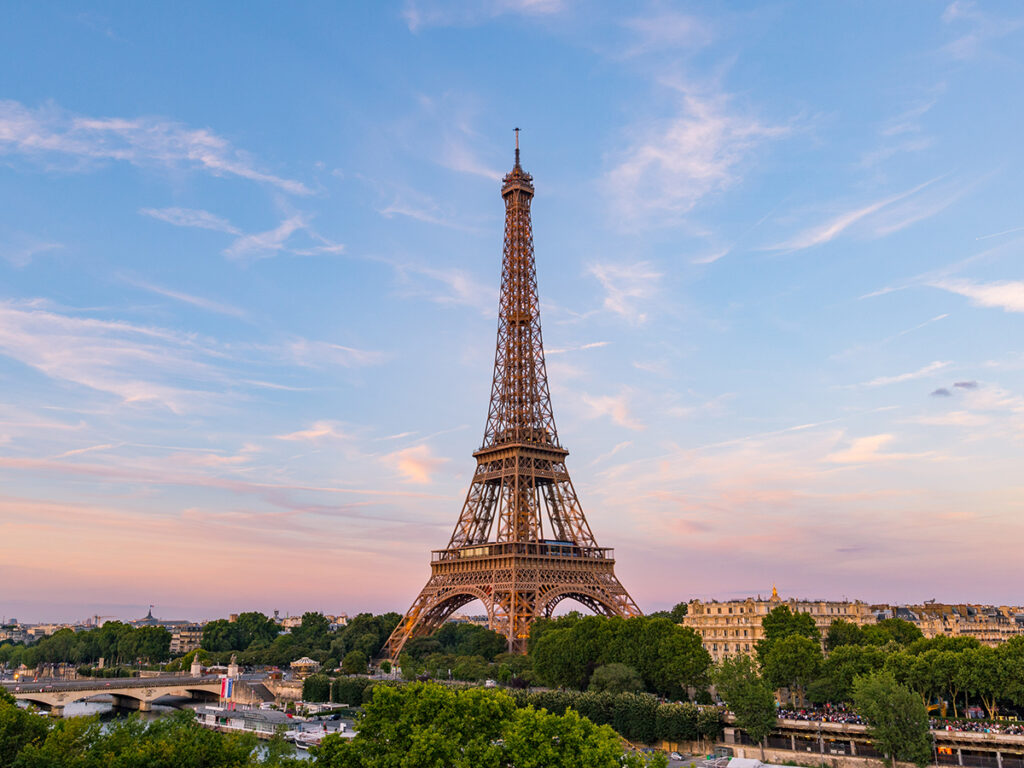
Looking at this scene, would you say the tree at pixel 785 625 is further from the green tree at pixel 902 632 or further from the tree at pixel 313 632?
the tree at pixel 313 632

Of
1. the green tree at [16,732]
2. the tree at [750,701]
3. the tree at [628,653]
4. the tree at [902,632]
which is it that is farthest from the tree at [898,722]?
the green tree at [16,732]

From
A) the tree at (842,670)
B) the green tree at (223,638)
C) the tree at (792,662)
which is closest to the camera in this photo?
the tree at (842,670)

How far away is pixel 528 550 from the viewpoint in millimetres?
82062

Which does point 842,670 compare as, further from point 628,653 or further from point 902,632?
point 902,632

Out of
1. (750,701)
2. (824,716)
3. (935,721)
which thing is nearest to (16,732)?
(750,701)

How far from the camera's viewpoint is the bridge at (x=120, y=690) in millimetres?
79875

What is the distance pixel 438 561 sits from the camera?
89750 millimetres

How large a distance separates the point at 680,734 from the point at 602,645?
44.8 feet

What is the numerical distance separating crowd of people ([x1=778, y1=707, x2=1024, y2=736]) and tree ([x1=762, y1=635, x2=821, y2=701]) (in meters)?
2.39

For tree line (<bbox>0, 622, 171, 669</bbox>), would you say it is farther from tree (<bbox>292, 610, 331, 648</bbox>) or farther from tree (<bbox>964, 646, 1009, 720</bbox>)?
tree (<bbox>964, 646, 1009, 720</bbox>)

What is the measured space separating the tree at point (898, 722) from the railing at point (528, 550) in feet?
130

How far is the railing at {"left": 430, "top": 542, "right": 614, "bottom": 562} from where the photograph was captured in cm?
8200

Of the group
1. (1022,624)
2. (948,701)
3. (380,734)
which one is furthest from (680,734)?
(1022,624)

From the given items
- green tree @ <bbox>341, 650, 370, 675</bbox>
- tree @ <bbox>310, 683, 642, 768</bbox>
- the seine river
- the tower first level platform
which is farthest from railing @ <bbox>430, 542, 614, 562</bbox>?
tree @ <bbox>310, 683, 642, 768</bbox>
